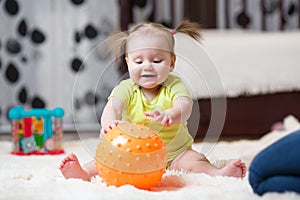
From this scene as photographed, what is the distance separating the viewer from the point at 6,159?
1.62 metres

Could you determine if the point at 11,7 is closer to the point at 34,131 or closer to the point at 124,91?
the point at 34,131

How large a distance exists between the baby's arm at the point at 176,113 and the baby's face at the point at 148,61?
0.06 m

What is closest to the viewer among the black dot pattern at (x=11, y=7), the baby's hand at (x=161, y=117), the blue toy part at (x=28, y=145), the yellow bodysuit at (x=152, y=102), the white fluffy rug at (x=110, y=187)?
the white fluffy rug at (x=110, y=187)

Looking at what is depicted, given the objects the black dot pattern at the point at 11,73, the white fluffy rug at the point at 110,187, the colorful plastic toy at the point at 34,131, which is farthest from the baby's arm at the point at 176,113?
the black dot pattern at the point at 11,73

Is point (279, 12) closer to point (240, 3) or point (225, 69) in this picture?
point (240, 3)

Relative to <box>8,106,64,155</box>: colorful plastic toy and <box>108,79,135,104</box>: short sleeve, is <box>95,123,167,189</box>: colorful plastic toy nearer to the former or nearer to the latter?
<box>108,79,135,104</box>: short sleeve

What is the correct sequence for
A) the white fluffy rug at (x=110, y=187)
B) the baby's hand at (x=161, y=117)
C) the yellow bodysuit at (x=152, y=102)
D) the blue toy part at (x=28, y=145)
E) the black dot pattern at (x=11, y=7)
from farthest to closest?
1. the black dot pattern at (x=11, y=7)
2. the blue toy part at (x=28, y=145)
3. the yellow bodysuit at (x=152, y=102)
4. the baby's hand at (x=161, y=117)
5. the white fluffy rug at (x=110, y=187)

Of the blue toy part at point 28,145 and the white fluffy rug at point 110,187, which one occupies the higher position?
the white fluffy rug at point 110,187

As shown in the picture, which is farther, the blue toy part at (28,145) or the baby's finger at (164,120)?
the blue toy part at (28,145)

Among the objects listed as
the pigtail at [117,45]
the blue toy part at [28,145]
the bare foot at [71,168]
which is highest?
the pigtail at [117,45]

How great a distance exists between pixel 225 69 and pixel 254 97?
165 millimetres

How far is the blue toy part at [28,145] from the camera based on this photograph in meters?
1.80

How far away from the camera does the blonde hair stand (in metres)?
1.15

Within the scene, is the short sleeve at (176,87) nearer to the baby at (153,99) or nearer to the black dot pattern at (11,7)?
the baby at (153,99)
